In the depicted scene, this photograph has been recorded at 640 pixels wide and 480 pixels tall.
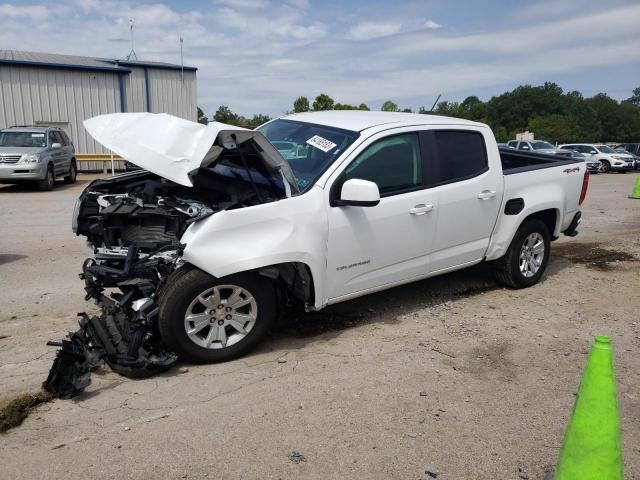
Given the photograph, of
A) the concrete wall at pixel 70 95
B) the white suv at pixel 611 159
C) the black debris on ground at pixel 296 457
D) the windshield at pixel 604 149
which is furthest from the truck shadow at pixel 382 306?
the windshield at pixel 604 149

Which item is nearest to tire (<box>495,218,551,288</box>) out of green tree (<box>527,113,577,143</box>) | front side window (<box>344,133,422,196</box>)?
front side window (<box>344,133,422,196</box>)

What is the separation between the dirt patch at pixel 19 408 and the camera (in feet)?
10.6

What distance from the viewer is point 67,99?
22.7 m

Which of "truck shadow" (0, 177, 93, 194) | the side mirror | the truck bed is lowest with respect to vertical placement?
"truck shadow" (0, 177, 93, 194)

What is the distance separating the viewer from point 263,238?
402 cm

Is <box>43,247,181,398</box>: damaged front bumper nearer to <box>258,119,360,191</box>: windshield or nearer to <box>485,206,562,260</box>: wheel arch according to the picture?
<box>258,119,360,191</box>: windshield

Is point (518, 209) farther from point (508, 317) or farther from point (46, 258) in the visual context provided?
point (46, 258)

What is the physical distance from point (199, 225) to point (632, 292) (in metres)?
4.95

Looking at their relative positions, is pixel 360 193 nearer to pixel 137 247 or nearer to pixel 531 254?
pixel 137 247

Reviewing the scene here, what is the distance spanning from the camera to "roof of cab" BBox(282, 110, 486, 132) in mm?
4830

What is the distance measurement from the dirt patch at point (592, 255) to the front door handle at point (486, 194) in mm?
2734

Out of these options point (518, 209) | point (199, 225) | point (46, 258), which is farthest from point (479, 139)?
point (46, 258)

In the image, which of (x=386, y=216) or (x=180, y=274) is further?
(x=386, y=216)

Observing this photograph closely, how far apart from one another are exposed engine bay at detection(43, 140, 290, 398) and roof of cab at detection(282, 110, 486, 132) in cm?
96
